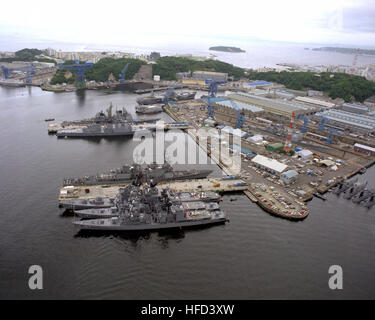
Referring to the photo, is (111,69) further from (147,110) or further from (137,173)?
(137,173)

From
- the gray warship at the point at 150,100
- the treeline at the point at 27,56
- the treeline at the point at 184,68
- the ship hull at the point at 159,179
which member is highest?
the treeline at the point at 27,56

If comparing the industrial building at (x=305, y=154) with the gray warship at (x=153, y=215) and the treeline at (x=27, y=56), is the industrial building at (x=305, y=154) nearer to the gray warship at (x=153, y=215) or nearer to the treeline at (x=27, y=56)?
the gray warship at (x=153, y=215)

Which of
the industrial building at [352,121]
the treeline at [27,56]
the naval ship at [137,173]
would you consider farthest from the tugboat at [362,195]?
the treeline at [27,56]

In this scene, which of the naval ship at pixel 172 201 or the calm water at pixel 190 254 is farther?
the naval ship at pixel 172 201

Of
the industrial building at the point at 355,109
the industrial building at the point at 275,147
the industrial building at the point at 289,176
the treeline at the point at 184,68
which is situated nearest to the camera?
the industrial building at the point at 289,176
